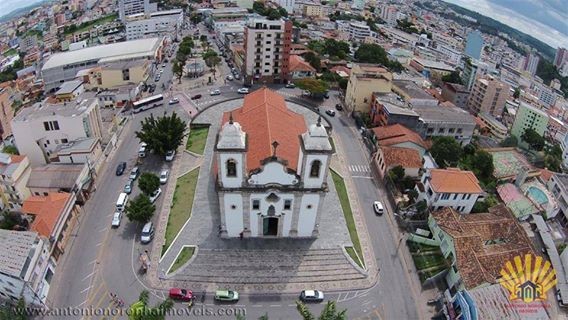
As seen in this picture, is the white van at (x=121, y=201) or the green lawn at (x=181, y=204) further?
the white van at (x=121, y=201)

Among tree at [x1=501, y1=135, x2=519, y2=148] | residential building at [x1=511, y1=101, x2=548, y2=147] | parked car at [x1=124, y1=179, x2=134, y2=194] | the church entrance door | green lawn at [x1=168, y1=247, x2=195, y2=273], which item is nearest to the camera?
green lawn at [x1=168, y1=247, x2=195, y2=273]

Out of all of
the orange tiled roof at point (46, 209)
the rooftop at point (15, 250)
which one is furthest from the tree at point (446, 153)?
the rooftop at point (15, 250)

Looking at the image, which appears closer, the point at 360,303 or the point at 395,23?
the point at 360,303

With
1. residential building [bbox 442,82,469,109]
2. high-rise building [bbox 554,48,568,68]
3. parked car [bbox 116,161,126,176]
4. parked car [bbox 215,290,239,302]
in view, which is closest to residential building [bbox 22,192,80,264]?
parked car [bbox 116,161,126,176]

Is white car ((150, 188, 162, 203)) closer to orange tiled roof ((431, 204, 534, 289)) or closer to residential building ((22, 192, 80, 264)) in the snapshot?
residential building ((22, 192, 80, 264))

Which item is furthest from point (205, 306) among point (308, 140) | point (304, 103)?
point (304, 103)

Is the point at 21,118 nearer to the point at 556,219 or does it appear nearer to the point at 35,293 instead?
the point at 35,293

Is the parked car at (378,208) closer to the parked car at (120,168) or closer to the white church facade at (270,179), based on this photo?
the white church facade at (270,179)
